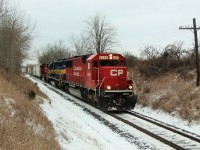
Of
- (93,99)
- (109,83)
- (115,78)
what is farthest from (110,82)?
(93,99)

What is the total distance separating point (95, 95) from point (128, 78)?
2.26 metres

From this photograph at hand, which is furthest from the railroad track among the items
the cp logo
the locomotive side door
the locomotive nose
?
the locomotive side door

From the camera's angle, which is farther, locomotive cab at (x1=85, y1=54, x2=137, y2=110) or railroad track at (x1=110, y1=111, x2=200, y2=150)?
locomotive cab at (x1=85, y1=54, x2=137, y2=110)

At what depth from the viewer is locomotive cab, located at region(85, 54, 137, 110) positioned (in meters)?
19.3

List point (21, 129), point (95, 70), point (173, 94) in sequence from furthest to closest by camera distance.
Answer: point (95, 70), point (173, 94), point (21, 129)

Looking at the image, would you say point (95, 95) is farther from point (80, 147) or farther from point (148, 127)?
point (80, 147)

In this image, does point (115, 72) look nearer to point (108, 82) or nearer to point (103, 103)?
point (108, 82)

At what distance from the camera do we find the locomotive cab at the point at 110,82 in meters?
19.3

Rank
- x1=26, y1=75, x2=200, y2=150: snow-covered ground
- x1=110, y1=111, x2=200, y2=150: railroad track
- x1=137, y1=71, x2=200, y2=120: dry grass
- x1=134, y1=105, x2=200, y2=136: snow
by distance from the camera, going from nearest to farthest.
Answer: x1=26, y1=75, x2=200, y2=150: snow-covered ground → x1=110, y1=111, x2=200, y2=150: railroad track → x1=134, y1=105, x2=200, y2=136: snow → x1=137, y1=71, x2=200, y2=120: dry grass

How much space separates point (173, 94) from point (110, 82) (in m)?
3.91

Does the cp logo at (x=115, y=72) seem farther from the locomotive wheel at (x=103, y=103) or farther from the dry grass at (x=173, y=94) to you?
the dry grass at (x=173, y=94)

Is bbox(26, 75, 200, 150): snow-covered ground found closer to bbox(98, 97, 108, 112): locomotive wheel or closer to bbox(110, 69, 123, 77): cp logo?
bbox(98, 97, 108, 112): locomotive wheel

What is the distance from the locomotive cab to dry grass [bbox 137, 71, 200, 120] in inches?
79.6

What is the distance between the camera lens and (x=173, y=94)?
2016 cm
